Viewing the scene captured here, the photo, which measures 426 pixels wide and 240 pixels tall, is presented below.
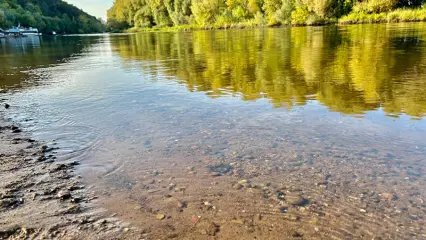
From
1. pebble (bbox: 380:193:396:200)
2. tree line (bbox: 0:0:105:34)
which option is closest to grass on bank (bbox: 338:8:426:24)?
pebble (bbox: 380:193:396:200)

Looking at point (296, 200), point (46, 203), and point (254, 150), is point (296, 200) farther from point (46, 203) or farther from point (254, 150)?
point (46, 203)

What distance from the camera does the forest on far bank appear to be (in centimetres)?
5844

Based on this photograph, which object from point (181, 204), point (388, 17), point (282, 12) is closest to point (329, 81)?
point (181, 204)

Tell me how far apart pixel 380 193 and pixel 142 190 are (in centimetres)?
318

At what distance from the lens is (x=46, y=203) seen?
400cm

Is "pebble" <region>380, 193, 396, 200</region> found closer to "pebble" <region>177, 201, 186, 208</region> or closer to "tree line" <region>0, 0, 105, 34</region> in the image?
"pebble" <region>177, 201, 186, 208</region>

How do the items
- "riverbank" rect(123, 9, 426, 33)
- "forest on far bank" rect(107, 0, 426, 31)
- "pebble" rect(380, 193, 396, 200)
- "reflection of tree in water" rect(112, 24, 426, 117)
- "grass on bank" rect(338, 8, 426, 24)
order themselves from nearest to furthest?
"pebble" rect(380, 193, 396, 200) → "reflection of tree in water" rect(112, 24, 426, 117) → "grass on bank" rect(338, 8, 426, 24) → "riverbank" rect(123, 9, 426, 33) → "forest on far bank" rect(107, 0, 426, 31)

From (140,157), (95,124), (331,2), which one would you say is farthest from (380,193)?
(331,2)

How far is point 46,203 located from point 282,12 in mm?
78852

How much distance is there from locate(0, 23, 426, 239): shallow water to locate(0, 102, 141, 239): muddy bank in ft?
0.71

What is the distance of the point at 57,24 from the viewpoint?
160 m

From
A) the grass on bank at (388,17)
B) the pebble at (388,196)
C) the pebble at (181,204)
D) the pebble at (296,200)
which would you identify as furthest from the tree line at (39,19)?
the pebble at (388,196)

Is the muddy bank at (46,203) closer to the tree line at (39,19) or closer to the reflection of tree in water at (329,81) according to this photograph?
the reflection of tree in water at (329,81)

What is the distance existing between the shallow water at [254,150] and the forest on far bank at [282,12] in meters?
53.4
